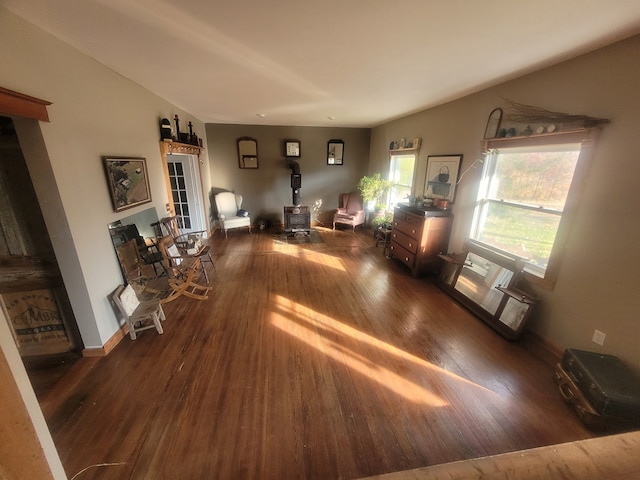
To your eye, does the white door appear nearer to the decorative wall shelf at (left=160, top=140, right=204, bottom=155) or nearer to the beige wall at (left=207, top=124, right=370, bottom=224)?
the decorative wall shelf at (left=160, top=140, right=204, bottom=155)

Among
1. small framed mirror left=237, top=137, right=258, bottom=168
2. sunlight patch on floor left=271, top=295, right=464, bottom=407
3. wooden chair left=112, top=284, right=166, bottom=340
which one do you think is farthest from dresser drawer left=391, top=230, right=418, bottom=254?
small framed mirror left=237, top=137, right=258, bottom=168

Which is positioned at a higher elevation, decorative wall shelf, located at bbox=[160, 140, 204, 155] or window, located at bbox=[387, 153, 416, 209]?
decorative wall shelf, located at bbox=[160, 140, 204, 155]

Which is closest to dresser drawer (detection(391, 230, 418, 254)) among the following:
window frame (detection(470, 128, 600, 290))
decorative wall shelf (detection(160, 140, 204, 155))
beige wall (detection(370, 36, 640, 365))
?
window frame (detection(470, 128, 600, 290))

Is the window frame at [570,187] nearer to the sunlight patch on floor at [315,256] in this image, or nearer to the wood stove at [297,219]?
the sunlight patch on floor at [315,256]

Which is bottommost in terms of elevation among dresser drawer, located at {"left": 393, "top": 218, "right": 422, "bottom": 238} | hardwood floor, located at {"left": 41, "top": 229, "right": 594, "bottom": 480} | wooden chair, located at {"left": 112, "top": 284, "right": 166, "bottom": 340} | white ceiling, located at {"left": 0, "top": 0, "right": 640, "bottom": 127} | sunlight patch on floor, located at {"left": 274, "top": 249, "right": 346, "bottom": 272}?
hardwood floor, located at {"left": 41, "top": 229, "right": 594, "bottom": 480}

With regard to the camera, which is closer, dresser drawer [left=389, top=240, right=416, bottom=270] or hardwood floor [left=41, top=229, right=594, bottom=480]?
hardwood floor [left=41, top=229, right=594, bottom=480]

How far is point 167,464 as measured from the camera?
1423mm

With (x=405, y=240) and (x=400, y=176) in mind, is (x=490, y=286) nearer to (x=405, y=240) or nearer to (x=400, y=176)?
(x=405, y=240)

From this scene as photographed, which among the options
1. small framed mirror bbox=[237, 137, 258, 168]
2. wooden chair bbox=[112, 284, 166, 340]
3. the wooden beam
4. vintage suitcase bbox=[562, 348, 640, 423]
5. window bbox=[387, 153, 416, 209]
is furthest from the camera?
small framed mirror bbox=[237, 137, 258, 168]

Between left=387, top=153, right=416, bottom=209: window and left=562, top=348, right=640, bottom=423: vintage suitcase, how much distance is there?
11.0 ft

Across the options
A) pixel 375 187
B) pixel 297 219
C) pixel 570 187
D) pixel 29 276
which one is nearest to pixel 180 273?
pixel 29 276

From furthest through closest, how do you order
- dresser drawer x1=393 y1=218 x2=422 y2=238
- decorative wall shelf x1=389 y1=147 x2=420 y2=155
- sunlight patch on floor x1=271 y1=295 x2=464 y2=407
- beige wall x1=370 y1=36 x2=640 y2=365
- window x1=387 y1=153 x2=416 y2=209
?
1. window x1=387 y1=153 x2=416 y2=209
2. decorative wall shelf x1=389 y1=147 x2=420 y2=155
3. dresser drawer x1=393 y1=218 x2=422 y2=238
4. sunlight patch on floor x1=271 y1=295 x2=464 y2=407
5. beige wall x1=370 y1=36 x2=640 y2=365

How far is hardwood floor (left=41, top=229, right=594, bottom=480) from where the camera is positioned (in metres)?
1.47

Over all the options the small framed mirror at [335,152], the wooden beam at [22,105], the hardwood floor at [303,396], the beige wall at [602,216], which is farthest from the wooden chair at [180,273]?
the small framed mirror at [335,152]
